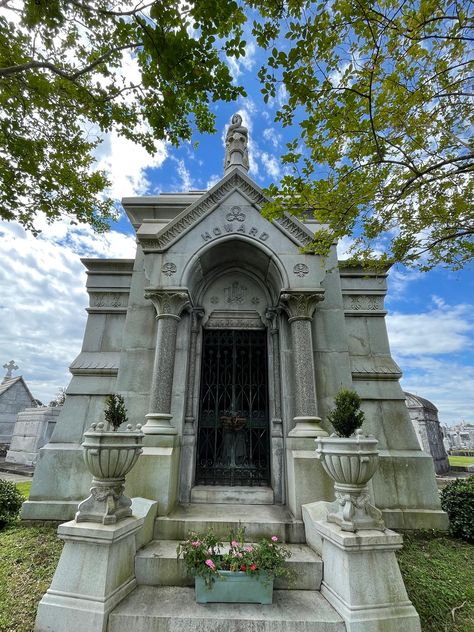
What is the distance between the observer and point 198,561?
3744 mm

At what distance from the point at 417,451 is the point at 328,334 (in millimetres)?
3321

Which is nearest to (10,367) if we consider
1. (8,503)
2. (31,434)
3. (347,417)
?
(31,434)

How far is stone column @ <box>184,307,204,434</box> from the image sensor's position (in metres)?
6.52

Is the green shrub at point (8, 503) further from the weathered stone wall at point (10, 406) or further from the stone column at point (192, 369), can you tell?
the weathered stone wall at point (10, 406)

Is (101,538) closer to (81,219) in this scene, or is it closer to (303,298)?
(303,298)

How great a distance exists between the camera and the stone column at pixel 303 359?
223 inches

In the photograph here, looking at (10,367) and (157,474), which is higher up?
(10,367)

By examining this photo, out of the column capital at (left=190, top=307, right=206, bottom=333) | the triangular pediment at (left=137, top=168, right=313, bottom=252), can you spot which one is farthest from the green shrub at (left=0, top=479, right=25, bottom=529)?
the triangular pediment at (left=137, top=168, right=313, bottom=252)

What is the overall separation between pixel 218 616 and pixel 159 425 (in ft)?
9.60

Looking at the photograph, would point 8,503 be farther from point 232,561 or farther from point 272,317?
point 272,317

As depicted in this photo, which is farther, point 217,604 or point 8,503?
point 8,503

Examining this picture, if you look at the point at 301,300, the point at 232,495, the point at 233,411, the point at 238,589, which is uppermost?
the point at 301,300

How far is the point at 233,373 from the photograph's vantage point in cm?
713

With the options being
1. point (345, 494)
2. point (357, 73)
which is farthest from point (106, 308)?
point (357, 73)
